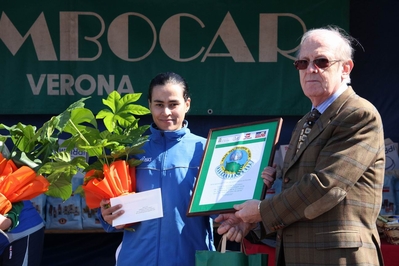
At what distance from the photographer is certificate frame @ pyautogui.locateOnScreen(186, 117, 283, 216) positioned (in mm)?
3189

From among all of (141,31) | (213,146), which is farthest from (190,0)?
(213,146)

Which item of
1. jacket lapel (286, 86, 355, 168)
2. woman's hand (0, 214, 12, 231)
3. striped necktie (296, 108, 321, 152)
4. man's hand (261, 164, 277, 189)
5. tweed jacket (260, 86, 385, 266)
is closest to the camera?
tweed jacket (260, 86, 385, 266)

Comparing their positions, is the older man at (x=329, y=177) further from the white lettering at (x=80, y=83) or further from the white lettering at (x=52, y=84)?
the white lettering at (x=52, y=84)

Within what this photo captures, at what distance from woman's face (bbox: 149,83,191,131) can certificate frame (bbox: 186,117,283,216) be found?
0.22m

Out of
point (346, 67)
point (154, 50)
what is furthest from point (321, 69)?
point (154, 50)

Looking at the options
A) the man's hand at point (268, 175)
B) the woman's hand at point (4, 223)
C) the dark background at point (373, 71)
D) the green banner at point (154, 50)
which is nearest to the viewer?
the man's hand at point (268, 175)

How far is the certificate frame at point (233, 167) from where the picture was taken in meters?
3.19

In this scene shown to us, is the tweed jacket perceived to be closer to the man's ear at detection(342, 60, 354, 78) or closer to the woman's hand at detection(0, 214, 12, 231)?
the man's ear at detection(342, 60, 354, 78)

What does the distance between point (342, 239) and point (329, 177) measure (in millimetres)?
256

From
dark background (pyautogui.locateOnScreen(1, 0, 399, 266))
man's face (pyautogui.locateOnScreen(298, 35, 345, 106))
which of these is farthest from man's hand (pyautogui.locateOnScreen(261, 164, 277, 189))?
dark background (pyautogui.locateOnScreen(1, 0, 399, 266))

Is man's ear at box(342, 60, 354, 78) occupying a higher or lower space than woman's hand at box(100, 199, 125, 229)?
higher

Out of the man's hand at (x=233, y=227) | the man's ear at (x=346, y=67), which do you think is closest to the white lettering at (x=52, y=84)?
the man's hand at (x=233, y=227)

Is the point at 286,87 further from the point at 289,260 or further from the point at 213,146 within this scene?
the point at 289,260

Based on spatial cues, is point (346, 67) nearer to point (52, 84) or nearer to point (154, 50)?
point (154, 50)
